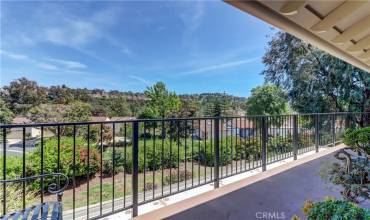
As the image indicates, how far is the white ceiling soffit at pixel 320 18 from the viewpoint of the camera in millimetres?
1410

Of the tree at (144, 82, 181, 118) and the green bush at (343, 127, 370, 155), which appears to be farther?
the tree at (144, 82, 181, 118)

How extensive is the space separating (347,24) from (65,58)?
28360 mm

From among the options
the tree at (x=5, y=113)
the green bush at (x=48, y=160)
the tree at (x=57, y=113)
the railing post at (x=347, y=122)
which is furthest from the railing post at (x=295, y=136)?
the tree at (x=5, y=113)

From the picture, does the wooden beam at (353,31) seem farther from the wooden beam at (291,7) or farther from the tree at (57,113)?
the tree at (57,113)

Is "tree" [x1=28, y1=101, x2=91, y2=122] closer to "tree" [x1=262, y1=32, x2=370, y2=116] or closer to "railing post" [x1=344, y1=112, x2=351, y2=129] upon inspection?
"tree" [x1=262, y1=32, x2=370, y2=116]

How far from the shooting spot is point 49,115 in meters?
13.5

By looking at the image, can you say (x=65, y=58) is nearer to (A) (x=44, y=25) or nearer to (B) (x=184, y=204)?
(A) (x=44, y=25)

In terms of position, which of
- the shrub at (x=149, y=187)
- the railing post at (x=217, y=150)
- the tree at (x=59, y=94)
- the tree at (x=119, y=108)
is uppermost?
the tree at (x=59, y=94)

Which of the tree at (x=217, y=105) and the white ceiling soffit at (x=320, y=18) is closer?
the white ceiling soffit at (x=320, y=18)

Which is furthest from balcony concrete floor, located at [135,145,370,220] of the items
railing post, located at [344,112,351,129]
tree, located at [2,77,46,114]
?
tree, located at [2,77,46,114]

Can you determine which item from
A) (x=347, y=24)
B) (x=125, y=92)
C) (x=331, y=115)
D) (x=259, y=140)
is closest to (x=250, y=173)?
(x=259, y=140)

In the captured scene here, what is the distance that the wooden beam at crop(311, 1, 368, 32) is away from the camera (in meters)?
1.61

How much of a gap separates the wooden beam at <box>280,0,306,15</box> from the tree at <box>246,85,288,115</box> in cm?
1091

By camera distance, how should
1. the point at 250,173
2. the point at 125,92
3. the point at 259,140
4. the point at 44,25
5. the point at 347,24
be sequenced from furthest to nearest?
the point at 125,92 < the point at 44,25 < the point at 259,140 < the point at 250,173 < the point at 347,24
